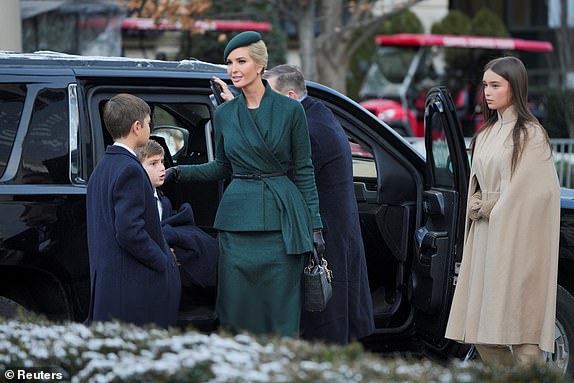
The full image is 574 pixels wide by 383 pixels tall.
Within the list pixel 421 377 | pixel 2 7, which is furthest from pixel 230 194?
pixel 2 7

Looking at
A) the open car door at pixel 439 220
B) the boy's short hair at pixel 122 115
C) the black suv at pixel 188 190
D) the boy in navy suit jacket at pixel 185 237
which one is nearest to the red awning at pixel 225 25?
the black suv at pixel 188 190

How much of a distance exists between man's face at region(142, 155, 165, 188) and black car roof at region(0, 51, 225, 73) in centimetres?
59

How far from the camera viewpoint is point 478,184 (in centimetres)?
502

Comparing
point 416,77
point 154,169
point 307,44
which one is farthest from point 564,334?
point 416,77

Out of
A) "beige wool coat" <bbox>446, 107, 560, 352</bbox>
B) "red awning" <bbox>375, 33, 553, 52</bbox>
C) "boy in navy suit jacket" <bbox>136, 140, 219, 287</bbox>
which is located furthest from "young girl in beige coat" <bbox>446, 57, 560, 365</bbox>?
"red awning" <bbox>375, 33, 553, 52</bbox>

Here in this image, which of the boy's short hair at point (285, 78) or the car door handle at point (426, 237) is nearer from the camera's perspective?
the boy's short hair at point (285, 78)

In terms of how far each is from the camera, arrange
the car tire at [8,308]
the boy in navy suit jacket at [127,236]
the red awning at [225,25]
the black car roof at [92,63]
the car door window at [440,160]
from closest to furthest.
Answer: the boy in navy suit jacket at [127,236], the car tire at [8,308], the black car roof at [92,63], the car door window at [440,160], the red awning at [225,25]

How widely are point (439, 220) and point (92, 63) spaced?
6.22ft

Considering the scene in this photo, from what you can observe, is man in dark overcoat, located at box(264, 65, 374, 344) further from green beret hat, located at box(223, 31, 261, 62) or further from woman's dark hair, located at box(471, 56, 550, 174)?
woman's dark hair, located at box(471, 56, 550, 174)

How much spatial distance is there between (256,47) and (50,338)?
71.9 inches

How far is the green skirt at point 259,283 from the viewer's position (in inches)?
183

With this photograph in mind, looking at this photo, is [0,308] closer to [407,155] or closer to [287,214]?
[287,214]

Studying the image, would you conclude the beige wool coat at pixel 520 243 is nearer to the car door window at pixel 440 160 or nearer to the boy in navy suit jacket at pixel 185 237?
the car door window at pixel 440 160

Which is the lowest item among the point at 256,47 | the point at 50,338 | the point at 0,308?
the point at 0,308
